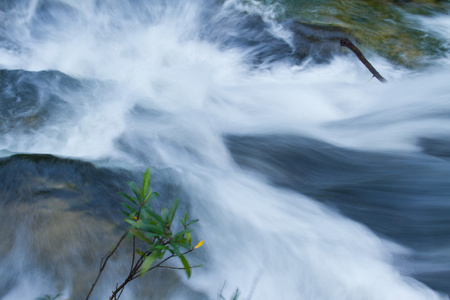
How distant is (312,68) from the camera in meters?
4.86

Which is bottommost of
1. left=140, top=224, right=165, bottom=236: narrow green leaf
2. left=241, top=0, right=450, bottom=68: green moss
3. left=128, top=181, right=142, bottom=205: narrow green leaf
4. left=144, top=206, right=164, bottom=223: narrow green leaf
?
left=140, top=224, right=165, bottom=236: narrow green leaf

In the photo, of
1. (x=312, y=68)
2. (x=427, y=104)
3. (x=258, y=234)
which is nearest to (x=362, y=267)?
(x=258, y=234)

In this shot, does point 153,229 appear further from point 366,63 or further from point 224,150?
point 366,63

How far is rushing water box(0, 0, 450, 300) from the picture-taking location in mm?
2412

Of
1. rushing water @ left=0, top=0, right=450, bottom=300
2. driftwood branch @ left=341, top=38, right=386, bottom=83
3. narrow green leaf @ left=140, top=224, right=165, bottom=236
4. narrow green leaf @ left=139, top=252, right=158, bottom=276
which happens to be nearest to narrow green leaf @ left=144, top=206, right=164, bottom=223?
narrow green leaf @ left=140, top=224, right=165, bottom=236

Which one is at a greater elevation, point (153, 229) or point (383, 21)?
point (383, 21)

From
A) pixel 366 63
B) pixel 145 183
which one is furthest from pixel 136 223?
pixel 366 63

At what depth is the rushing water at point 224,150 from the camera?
2412 mm

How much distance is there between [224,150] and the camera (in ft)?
11.8

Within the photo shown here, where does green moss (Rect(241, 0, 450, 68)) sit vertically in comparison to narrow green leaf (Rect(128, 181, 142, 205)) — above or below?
above

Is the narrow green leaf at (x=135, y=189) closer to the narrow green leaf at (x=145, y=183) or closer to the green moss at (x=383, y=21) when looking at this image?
the narrow green leaf at (x=145, y=183)

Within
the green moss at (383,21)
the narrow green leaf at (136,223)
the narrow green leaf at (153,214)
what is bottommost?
the narrow green leaf at (153,214)

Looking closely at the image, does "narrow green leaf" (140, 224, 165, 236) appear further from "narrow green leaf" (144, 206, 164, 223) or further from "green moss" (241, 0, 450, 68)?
"green moss" (241, 0, 450, 68)

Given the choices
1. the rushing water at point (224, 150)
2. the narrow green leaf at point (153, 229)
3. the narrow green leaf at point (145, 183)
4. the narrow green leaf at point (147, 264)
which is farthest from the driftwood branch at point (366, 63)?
the narrow green leaf at point (147, 264)
